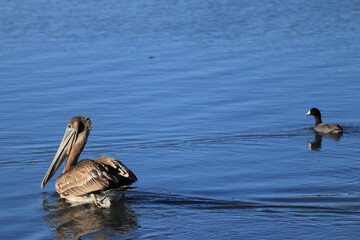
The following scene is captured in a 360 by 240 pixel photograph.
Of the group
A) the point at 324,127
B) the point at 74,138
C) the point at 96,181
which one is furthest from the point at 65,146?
the point at 324,127

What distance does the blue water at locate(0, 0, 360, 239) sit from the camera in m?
7.73

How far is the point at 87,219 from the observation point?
Result: 7.93 meters

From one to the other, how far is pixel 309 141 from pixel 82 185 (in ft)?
14.9

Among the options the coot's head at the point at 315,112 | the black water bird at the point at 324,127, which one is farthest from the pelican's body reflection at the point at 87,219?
the coot's head at the point at 315,112

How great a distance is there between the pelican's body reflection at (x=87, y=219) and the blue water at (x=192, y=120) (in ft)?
0.08

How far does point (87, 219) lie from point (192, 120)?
4.35 metres

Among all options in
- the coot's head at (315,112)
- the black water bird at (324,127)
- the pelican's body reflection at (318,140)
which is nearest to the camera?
the pelican's body reflection at (318,140)

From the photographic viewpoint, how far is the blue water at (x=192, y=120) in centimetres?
773

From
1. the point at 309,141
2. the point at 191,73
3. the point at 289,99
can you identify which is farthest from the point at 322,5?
the point at 309,141

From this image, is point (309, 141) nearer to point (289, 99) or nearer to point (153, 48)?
point (289, 99)

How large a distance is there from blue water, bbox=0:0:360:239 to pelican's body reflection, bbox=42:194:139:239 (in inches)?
0.9

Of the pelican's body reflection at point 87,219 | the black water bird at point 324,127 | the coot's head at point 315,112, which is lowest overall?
the pelican's body reflection at point 87,219

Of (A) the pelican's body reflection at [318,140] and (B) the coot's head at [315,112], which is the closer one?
(A) the pelican's body reflection at [318,140]

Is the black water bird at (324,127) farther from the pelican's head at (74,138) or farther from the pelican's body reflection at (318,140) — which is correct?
the pelican's head at (74,138)
